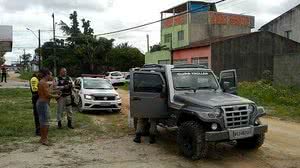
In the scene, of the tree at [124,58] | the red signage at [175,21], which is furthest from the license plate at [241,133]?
the tree at [124,58]

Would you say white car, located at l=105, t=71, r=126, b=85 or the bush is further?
white car, located at l=105, t=71, r=126, b=85

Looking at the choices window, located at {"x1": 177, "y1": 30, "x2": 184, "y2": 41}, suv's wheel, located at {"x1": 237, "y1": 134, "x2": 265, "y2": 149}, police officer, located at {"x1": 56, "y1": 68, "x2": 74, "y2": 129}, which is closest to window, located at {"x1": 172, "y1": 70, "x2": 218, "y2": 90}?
suv's wheel, located at {"x1": 237, "y1": 134, "x2": 265, "y2": 149}

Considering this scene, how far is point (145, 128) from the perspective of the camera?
1232 centimetres

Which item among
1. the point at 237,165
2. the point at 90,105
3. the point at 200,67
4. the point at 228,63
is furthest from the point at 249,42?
the point at 237,165

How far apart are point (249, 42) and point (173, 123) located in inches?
1193

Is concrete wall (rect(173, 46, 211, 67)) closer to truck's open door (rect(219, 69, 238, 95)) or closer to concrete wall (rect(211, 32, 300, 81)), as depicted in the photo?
concrete wall (rect(211, 32, 300, 81))

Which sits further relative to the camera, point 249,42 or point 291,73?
point 249,42

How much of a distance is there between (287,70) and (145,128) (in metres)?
16.8

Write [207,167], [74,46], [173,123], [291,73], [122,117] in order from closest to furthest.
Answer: [207,167] → [173,123] → [122,117] → [291,73] → [74,46]

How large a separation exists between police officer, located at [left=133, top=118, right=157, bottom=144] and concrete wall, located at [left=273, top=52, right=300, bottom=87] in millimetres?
15992

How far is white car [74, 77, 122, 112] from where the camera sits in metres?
18.5

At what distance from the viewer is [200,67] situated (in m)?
12.0

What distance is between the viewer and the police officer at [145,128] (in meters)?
11.7

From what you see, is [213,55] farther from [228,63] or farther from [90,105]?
[90,105]
